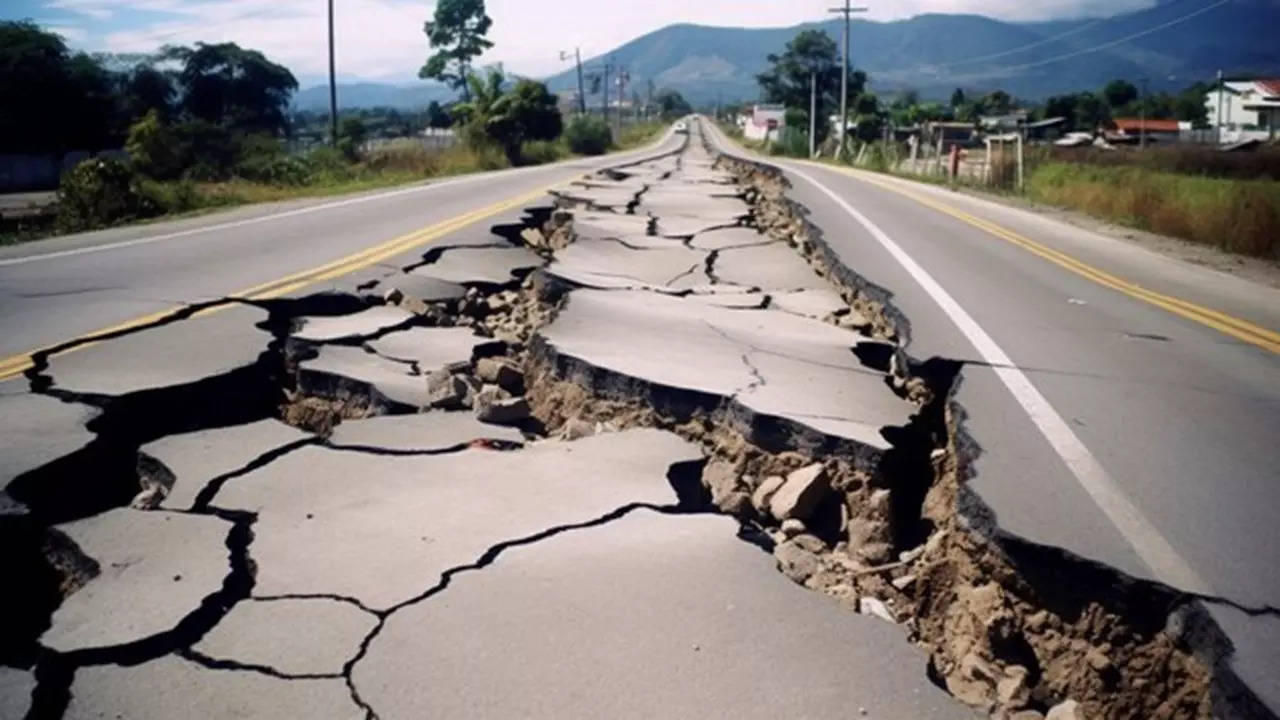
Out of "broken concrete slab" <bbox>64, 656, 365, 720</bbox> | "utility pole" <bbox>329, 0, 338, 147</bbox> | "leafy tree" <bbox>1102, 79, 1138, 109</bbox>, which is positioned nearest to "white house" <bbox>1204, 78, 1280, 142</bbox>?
"leafy tree" <bbox>1102, 79, 1138, 109</bbox>

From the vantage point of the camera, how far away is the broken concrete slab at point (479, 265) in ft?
24.8

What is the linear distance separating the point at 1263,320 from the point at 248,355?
6817 millimetres

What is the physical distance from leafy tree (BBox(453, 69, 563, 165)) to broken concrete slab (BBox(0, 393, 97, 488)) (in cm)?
3369

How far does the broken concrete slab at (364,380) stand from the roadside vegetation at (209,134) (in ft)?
24.4

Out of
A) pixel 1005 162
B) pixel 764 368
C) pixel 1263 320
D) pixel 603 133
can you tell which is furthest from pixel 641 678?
pixel 603 133

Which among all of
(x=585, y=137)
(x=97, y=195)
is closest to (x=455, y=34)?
(x=585, y=137)

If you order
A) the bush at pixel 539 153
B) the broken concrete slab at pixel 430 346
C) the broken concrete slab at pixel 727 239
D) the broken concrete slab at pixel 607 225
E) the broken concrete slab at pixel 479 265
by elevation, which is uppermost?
the bush at pixel 539 153

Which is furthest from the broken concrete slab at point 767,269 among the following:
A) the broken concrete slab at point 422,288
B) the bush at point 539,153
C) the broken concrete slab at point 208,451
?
the bush at point 539,153

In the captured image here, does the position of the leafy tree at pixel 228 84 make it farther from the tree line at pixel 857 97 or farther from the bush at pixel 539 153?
the tree line at pixel 857 97

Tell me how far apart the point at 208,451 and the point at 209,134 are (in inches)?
1235

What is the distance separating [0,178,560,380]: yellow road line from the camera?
4746mm

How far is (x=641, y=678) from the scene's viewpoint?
7.34 ft

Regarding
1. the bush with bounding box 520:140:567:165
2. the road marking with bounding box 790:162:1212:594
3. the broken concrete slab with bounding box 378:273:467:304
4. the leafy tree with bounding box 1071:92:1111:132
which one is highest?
the leafy tree with bounding box 1071:92:1111:132

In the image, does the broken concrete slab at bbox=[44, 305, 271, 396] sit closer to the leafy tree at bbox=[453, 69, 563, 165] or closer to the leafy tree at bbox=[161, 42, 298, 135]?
the leafy tree at bbox=[453, 69, 563, 165]
